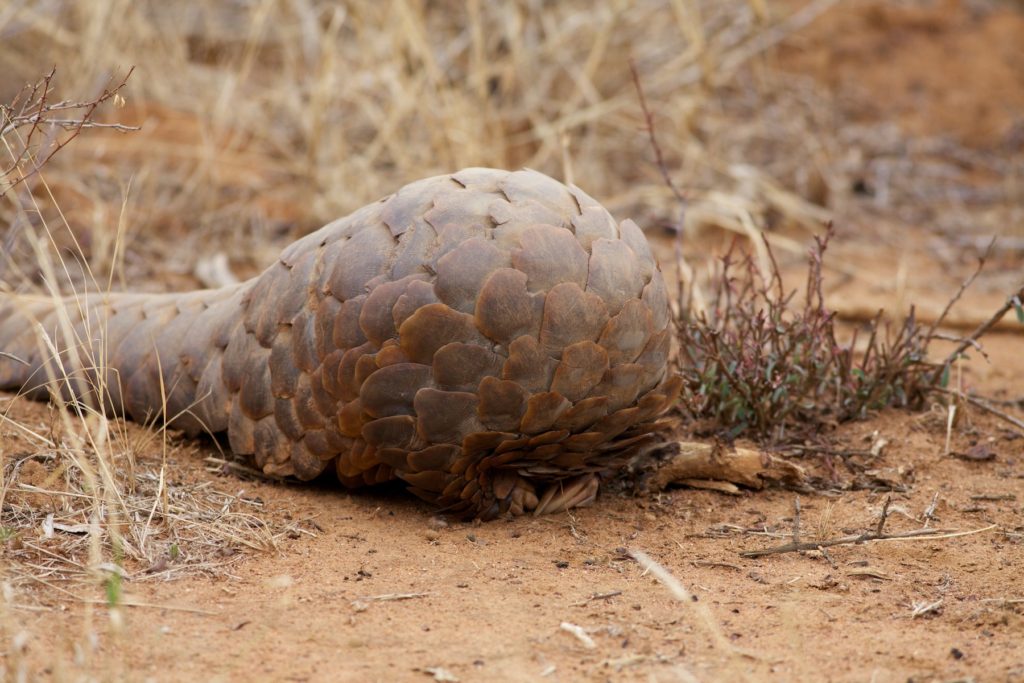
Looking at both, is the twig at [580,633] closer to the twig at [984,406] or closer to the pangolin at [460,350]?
the pangolin at [460,350]

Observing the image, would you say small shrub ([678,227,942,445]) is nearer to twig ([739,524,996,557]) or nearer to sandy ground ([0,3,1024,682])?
sandy ground ([0,3,1024,682])

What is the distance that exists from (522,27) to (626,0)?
0.74 metres

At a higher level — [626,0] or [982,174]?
[626,0]

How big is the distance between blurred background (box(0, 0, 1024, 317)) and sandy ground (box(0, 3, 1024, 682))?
1.28 metres

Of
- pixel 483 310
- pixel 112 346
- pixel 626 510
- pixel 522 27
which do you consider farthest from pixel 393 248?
pixel 522 27

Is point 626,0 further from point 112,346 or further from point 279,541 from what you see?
point 279,541

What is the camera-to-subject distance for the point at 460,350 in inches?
92.0

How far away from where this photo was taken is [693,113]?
225 inches

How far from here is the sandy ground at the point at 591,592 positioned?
73.6 inches

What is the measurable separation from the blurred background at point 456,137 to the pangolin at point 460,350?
1.66m

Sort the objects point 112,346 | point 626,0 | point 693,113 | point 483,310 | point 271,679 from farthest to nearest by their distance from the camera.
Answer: point 693,113 < point 626,0 < point 112,346 < point 483,310 < point 271,679

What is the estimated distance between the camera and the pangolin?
2.35 m

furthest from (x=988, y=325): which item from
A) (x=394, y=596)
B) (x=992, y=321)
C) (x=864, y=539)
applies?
(x=394, y=596)

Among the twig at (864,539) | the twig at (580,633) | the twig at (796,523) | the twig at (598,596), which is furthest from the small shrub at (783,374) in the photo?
the twig at (580,633)
